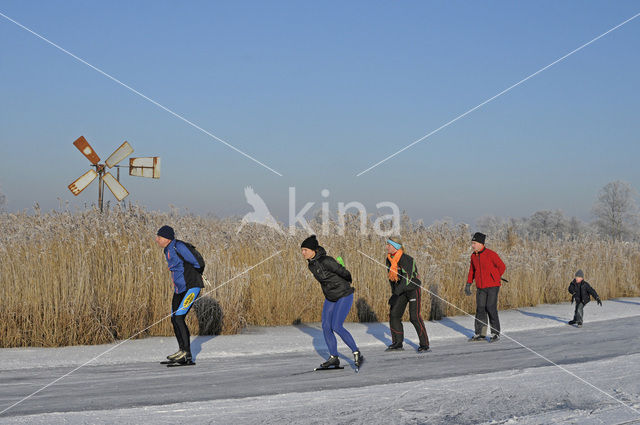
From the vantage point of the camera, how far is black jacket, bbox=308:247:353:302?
910 cm

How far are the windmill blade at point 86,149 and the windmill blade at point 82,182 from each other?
1.60ft

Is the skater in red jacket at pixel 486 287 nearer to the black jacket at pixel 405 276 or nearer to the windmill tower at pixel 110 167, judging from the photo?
the black jacket at pixel 405 276

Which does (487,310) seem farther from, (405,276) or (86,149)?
(86,149)

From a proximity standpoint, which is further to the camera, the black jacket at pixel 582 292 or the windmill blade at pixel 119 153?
the windmill blade at pixel 119 153

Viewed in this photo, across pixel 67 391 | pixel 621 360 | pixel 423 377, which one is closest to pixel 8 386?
pixel 67 391

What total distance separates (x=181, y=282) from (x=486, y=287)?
6.32 meters

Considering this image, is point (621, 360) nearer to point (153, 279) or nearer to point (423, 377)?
point (423, 377)

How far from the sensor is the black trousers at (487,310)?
12.3m

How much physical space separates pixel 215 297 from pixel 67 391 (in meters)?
5.33

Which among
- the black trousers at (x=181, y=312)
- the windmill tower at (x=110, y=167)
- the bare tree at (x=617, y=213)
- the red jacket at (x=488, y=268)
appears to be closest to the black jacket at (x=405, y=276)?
the red jacket at (x=488, y=268)

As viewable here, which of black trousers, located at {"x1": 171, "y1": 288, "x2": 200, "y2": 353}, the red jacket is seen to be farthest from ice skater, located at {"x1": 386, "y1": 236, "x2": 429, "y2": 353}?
black trousers, located at {"x1": 171, "y1": 288, "x2": 200, "y2": 353}

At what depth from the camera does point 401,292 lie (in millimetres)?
10820

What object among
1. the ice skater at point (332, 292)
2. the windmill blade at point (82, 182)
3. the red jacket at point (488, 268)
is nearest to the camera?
the ice skater at point (332, 292)

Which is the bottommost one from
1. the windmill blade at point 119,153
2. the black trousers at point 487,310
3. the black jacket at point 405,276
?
the black trousers at point 487,310
